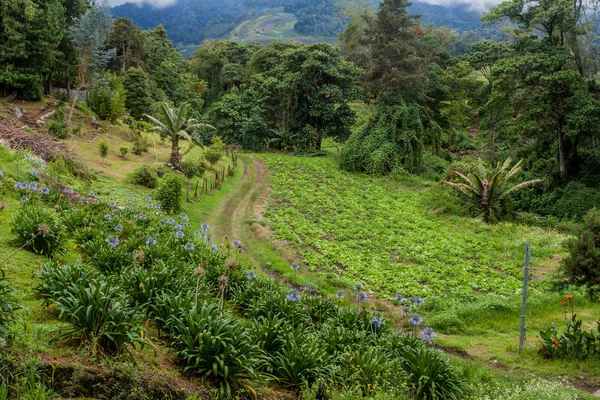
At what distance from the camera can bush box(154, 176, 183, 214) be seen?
15.7 meters

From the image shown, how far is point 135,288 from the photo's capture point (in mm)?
6258

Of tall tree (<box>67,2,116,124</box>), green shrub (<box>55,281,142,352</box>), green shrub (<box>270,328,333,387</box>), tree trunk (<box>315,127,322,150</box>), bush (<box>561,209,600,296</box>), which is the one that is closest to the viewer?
green shrub (<box>55,281,142,352</box>)

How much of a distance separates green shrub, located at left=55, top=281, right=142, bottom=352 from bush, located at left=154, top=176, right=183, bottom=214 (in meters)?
11.0

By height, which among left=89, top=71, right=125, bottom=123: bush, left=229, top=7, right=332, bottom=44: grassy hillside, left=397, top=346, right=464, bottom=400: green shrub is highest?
left=229, top=7, right=332, bottom=44: grassy hillside

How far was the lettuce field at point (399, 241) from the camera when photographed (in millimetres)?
12039

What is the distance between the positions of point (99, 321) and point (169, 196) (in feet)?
38.2

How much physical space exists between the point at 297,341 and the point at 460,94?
148 ft

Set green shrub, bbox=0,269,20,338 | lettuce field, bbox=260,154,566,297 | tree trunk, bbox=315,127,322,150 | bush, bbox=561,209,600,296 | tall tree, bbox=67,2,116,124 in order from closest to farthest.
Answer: green shrub, bbox=0,269,20,338 → bush, bbox=561,209,600,296 → lettuce field, bbox=260,154,566,297 → tall tree, bbox=67,2,116,124 → tree trunk, bbox=315,127,322,150

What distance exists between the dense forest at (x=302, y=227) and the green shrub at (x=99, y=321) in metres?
0.03

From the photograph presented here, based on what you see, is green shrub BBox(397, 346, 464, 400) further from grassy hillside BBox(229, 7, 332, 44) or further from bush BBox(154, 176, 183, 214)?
grassy hillside BBox(229, 7, 332, 44)

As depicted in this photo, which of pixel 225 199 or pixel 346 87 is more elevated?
Result: pixel 346 87

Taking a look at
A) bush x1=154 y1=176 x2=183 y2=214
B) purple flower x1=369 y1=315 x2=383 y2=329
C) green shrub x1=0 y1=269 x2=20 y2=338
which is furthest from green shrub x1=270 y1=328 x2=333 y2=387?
bush x1=154 y1=176 x2=183 y2=214

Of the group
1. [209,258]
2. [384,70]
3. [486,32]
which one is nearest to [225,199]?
[209,258]

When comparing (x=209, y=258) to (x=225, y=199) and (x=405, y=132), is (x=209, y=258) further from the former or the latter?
(x=405, y=132)
